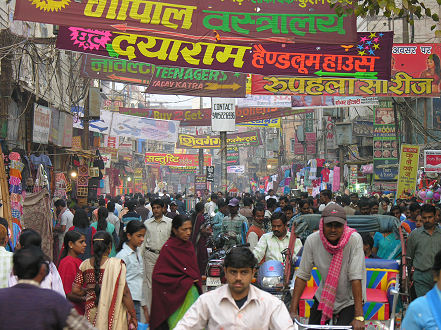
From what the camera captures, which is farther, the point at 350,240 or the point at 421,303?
the point at 350,240

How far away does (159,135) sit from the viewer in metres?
29.5

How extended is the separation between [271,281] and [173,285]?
1.73 meters

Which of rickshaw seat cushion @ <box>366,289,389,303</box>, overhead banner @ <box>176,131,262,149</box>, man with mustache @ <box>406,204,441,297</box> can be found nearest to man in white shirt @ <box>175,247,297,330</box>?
rickshaw seat cushion @ <box>366,289,389,303</box>

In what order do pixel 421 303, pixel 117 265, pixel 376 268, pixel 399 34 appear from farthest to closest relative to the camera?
1. pixel 399 34
2. pixel 376 268
3. pixel 117 265
4. pixel 421 303

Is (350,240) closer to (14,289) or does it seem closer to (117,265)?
(117,265)

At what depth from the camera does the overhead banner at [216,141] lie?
138 ft

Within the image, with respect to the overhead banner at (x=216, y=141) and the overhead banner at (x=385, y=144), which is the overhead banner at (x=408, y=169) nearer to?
the overhead banner at (x=385, y=144)

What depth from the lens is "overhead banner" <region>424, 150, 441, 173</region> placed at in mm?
17859

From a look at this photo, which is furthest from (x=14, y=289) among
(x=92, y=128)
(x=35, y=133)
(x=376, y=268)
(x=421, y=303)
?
(x=92, y=128)

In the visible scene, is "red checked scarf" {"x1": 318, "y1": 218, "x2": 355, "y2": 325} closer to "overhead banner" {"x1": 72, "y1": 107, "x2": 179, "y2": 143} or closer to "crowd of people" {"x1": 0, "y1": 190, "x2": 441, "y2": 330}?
"crowd of people" {"x1": 0, "y1": 190, "x2": 441, "y2": 330}

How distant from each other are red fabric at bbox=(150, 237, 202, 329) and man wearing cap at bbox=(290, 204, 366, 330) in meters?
1.20

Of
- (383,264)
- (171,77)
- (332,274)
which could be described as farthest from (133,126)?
(332,274)

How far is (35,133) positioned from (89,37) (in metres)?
7.26

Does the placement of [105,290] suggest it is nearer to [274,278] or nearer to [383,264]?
[274,278]
